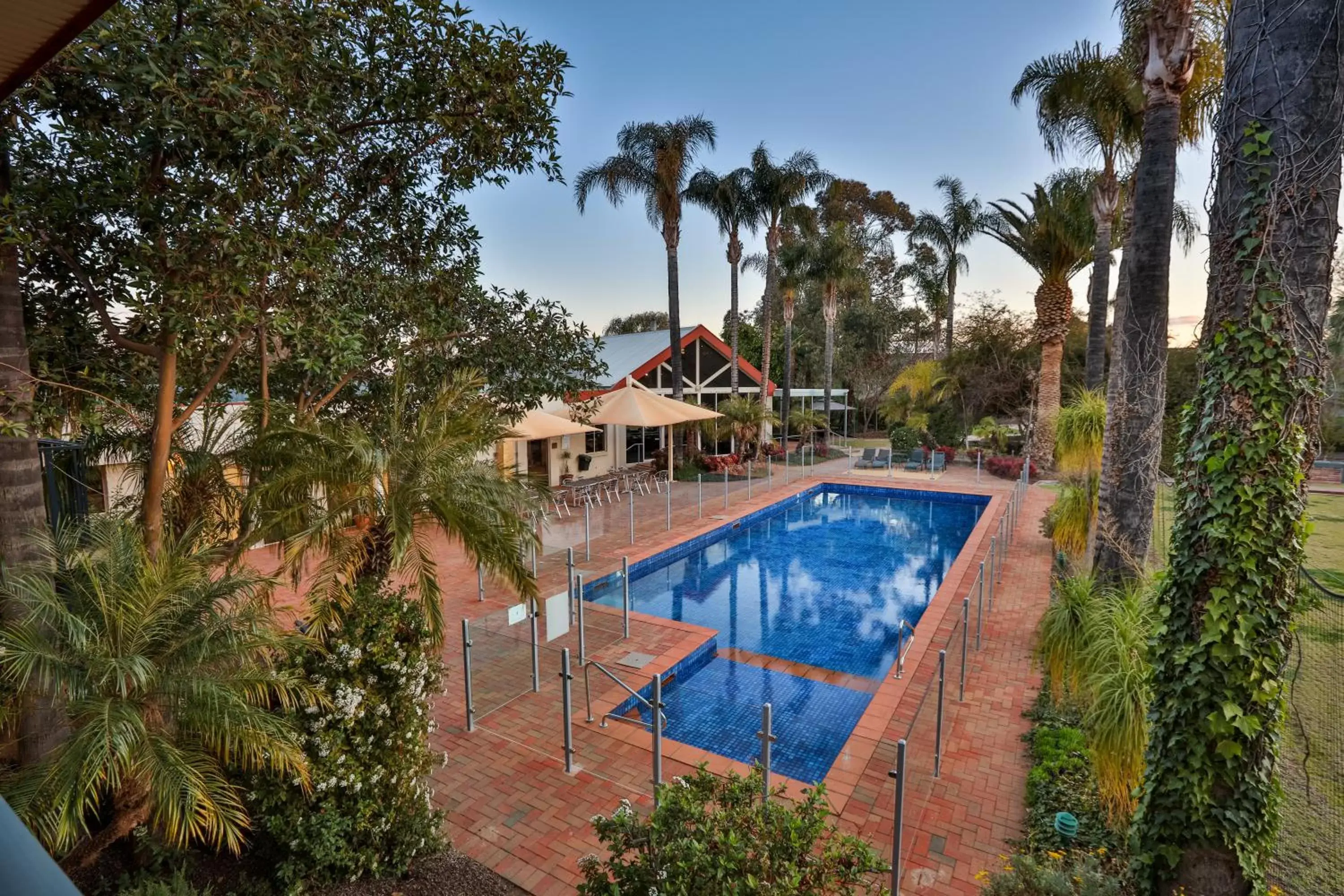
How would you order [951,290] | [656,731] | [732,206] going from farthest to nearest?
[951,290], [732,206], [656,731]

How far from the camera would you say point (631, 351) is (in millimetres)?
24938

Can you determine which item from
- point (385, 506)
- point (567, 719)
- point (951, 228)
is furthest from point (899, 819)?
point (951, 228)

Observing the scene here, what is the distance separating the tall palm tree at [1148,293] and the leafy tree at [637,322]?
178ft

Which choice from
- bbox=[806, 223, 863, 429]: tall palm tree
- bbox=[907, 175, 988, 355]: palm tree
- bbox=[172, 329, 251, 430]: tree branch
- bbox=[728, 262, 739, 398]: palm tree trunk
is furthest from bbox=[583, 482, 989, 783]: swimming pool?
bbox=[907, 175, 988, 355]: palm tree

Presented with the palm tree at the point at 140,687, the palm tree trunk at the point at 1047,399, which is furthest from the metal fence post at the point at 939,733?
the palm tree trunk at the point at 1047,399

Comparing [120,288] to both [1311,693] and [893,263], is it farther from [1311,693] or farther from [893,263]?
[893,263]

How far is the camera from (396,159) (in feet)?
21.0

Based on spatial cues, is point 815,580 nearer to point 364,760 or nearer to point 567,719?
point 567,719

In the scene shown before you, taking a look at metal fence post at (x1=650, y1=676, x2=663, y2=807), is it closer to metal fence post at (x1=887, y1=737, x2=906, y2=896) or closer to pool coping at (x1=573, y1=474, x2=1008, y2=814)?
pool coping at (x1=573, y1=474, x2=1008, y2=814)

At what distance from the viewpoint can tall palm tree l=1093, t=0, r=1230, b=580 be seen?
673 centimetres

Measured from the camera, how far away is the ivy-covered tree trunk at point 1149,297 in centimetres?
672

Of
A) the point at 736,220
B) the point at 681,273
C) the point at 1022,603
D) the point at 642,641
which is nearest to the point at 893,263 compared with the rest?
the point at 681,273

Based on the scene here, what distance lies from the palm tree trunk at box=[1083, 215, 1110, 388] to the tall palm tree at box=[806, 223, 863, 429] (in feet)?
34.5

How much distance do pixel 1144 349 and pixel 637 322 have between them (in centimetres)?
5767
